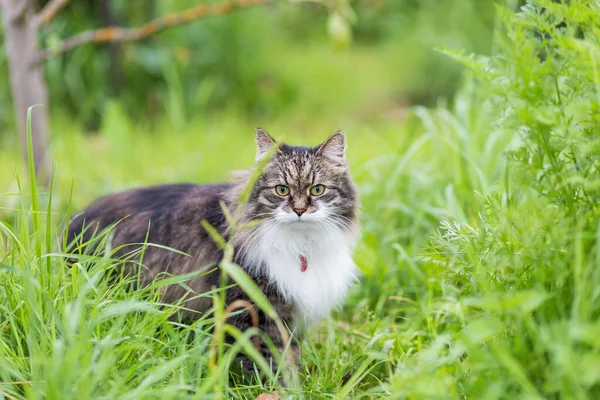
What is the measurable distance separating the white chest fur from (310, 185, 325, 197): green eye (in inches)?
5.7

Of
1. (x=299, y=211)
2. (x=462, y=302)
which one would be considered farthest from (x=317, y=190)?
(x=462, y=302)

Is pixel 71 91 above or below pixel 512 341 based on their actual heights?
above

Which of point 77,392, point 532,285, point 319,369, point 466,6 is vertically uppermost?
point 466,6

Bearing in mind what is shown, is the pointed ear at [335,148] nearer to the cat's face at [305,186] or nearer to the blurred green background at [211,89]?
the cat's face at [305,186]

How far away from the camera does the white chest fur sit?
8.32 feet

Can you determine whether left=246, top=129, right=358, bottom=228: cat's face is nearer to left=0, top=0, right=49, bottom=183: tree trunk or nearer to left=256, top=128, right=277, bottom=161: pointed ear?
left=256, top=128, right=277, bottom=161: pointed ear

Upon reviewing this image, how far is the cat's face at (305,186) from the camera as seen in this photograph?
2520mm

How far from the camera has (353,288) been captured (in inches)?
127

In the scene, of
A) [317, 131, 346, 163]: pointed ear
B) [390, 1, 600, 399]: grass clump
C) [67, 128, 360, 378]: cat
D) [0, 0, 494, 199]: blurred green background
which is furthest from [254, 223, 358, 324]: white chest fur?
[0, 0, 494, 199]: blurred green background

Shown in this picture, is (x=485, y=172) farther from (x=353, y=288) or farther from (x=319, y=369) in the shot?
(x=319, y=369)

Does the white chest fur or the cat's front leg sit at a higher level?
the white chest fur

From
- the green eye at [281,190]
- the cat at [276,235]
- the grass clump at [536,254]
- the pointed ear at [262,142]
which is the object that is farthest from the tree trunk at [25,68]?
the grass clump at [536,254]

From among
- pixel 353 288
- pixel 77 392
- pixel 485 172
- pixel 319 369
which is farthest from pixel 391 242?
pixel 77 392

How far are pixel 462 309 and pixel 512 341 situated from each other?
276 mm
